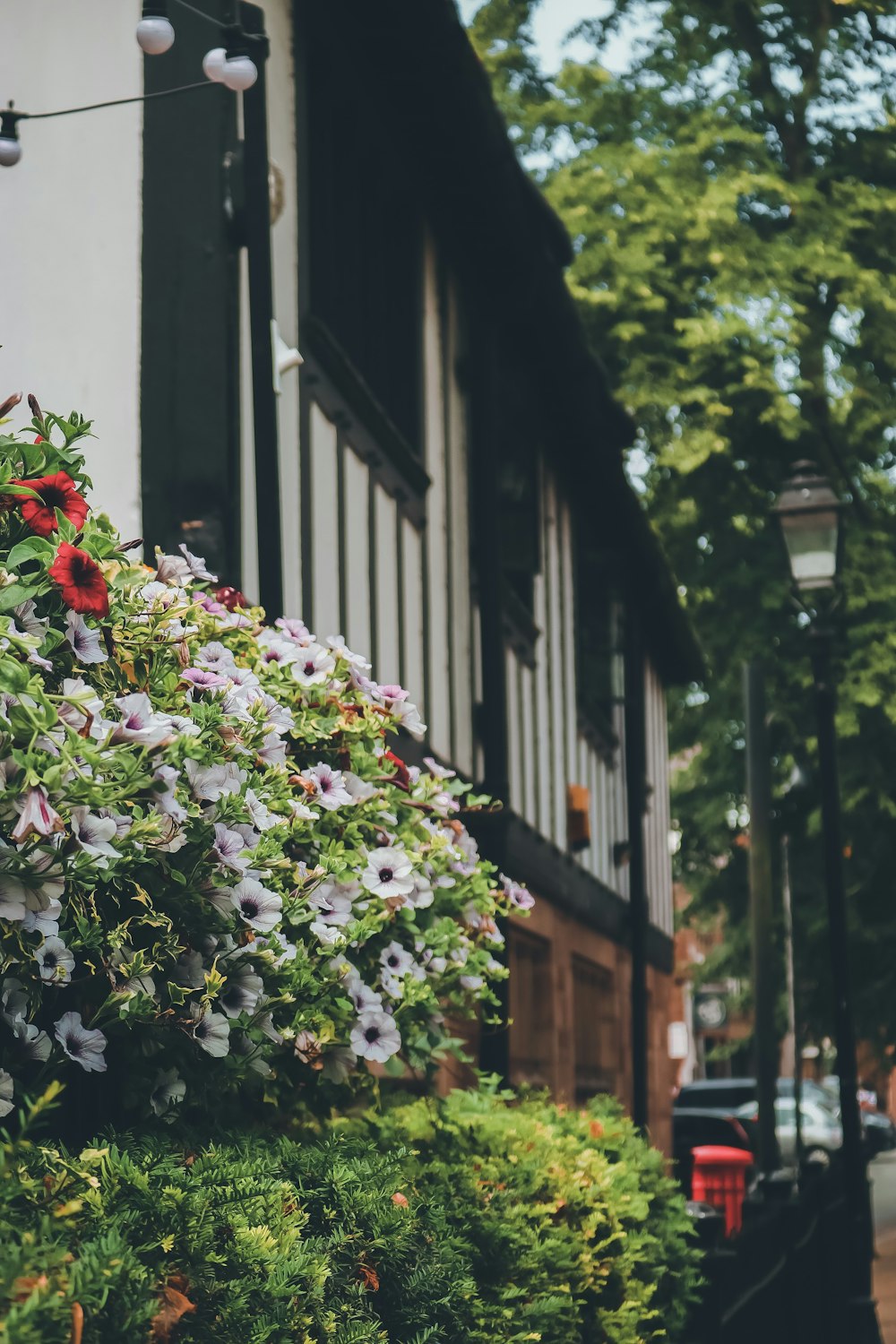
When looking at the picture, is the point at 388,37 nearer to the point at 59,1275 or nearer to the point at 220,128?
the point at 220,128

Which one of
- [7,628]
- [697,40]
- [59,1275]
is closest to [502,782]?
[7,628]

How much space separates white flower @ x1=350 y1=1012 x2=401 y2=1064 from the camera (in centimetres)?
383

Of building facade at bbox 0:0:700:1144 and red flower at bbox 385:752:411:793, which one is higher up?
building facade at bbox 0:0:700:1144

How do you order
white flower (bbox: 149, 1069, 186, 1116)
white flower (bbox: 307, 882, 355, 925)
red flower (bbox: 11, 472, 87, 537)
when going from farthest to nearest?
white flower (bbox: 307, 882, 355, 925)
white flower (bbox: 149, 1069, 186, 1116)
red flower (bbox: 11, 472, 87, 537)

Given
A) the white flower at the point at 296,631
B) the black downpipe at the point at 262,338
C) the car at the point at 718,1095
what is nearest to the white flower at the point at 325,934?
the white flower at the point at 296,631

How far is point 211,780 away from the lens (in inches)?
124

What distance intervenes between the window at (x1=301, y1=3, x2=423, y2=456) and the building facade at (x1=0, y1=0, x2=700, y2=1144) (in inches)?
0.7

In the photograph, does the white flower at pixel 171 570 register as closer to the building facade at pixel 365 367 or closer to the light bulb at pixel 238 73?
the building facade at pixel 365 367

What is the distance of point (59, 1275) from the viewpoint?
2.21 meters

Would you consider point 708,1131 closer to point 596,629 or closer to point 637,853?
point 637,853

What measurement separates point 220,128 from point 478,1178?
328 cm

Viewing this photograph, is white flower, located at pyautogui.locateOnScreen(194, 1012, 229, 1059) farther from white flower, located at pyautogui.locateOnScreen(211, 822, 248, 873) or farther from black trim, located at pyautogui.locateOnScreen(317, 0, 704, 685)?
black trim, located at pyautogui.locateOnScreen(317, 0, 704, 685)

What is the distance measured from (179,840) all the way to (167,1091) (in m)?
0.60

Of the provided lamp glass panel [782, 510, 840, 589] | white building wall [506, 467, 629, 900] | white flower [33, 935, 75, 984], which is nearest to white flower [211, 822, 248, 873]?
white flower [33, 935, 75, 984]
